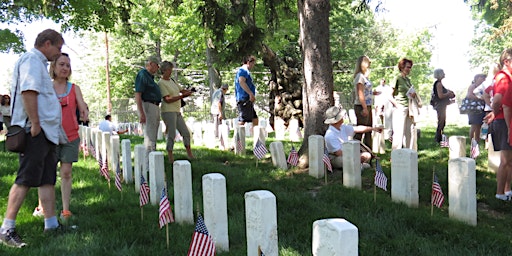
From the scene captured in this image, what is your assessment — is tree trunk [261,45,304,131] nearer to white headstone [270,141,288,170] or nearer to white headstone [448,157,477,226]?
white headstone [270,141,288,170]

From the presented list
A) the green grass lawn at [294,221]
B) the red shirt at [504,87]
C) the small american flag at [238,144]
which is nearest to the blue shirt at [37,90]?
the green grass lawn at [294,221]

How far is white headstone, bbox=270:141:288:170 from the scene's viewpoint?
7.27 m

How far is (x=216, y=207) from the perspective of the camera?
342cm

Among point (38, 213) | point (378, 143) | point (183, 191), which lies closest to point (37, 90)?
point (183, 191)

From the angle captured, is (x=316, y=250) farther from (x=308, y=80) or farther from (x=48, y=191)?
(x=308, y=80)

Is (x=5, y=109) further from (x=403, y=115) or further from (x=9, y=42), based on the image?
(x=403, y=115)

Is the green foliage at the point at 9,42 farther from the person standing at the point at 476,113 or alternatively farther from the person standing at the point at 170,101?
the person standing at the point at 476,113

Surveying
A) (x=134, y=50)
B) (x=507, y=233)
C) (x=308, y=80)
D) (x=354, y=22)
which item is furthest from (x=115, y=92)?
(x=507, y=233)

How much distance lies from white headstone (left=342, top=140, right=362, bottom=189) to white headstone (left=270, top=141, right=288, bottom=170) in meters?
1.58

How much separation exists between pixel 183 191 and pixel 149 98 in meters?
3.25

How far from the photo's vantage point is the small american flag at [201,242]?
8.88 ft

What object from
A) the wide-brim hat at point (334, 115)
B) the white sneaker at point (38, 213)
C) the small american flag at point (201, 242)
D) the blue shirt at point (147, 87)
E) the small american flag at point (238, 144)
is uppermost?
the blue shirt at point (147, 87)

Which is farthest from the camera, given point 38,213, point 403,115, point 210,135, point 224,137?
point 210,135

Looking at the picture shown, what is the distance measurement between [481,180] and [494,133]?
103 centimetres
